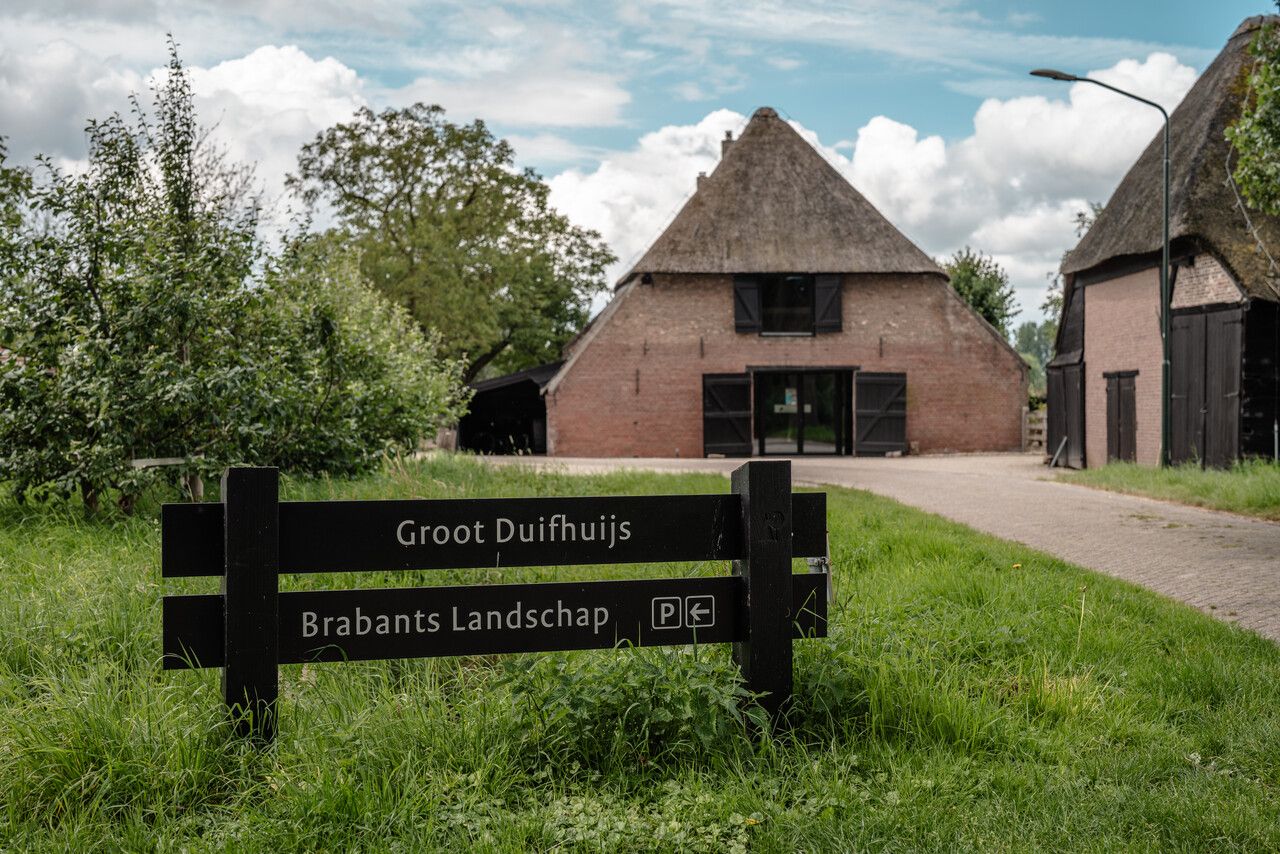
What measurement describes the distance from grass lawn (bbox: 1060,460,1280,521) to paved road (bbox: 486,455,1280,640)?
0.95 ft

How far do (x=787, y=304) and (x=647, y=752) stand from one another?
84.0 feet

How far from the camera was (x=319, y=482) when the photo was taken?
1005cm

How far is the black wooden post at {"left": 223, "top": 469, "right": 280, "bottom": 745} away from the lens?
3.56m

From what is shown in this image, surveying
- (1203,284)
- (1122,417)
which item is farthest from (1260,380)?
(1122,417)

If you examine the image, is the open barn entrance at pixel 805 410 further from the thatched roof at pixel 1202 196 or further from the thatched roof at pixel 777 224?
the thatched roof at pixel 1202 196

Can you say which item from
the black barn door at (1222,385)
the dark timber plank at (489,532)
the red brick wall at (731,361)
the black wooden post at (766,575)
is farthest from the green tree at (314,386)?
the red brick wall at (731,361)

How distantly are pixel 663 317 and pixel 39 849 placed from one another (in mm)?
25176

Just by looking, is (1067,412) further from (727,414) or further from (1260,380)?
(727,414)

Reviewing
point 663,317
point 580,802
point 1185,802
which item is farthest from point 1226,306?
point 580,802

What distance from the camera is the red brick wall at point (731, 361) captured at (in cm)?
2762

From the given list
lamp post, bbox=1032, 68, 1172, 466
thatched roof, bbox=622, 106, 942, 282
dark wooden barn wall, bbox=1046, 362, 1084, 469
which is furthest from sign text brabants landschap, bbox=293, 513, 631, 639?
thatched roof, bbox=622, 106, 942, 282

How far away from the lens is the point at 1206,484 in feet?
45.2

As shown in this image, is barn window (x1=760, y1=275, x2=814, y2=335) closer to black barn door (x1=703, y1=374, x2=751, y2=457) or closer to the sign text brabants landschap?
black barn door (x1=703, y1=374, x2=751, y2=457)

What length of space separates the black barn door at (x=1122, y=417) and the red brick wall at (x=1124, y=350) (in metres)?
0.13
